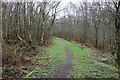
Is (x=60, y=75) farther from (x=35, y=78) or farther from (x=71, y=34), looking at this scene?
(x=71, y=34)

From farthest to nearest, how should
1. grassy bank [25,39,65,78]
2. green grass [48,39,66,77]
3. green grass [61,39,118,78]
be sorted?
green grass [48,39,66,77]
green grass [61,39,118,78]
grassy bank [25,39,65,78]

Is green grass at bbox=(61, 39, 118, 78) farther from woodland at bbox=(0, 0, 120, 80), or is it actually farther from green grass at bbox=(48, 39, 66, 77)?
green grass at bbox=(48, 39, 66, 77)

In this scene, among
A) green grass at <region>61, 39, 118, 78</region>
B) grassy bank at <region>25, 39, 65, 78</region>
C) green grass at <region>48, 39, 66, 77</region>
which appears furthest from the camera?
green grass at <region>48, 39, 66, 77</region>

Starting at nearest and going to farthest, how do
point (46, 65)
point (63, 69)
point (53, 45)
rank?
1. point (63, 69)
2. point (46, 65)
3. point (53, 45)

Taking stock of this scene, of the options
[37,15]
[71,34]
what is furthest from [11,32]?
[71,34]

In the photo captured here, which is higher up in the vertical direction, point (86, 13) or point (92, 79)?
point (86, 13)

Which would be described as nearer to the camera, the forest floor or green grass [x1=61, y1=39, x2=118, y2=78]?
the forest floor

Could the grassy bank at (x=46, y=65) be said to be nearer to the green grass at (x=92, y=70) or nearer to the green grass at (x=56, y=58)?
the green grass at (x=56, y=58)

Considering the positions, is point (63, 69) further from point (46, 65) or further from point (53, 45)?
point (53, 45)

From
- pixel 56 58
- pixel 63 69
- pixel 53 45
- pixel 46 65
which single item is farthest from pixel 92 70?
pixel 53 45

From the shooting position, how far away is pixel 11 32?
1667 cm

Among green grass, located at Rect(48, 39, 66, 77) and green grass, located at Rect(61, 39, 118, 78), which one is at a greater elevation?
green grass, located at Rect(48, 39, 66, 77)

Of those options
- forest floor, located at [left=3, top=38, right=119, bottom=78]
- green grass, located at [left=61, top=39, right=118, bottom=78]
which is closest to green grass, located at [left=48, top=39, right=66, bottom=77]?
forest floor, located at [left=3, top=38, right=119, bottom=78]

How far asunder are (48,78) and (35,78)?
72cm
